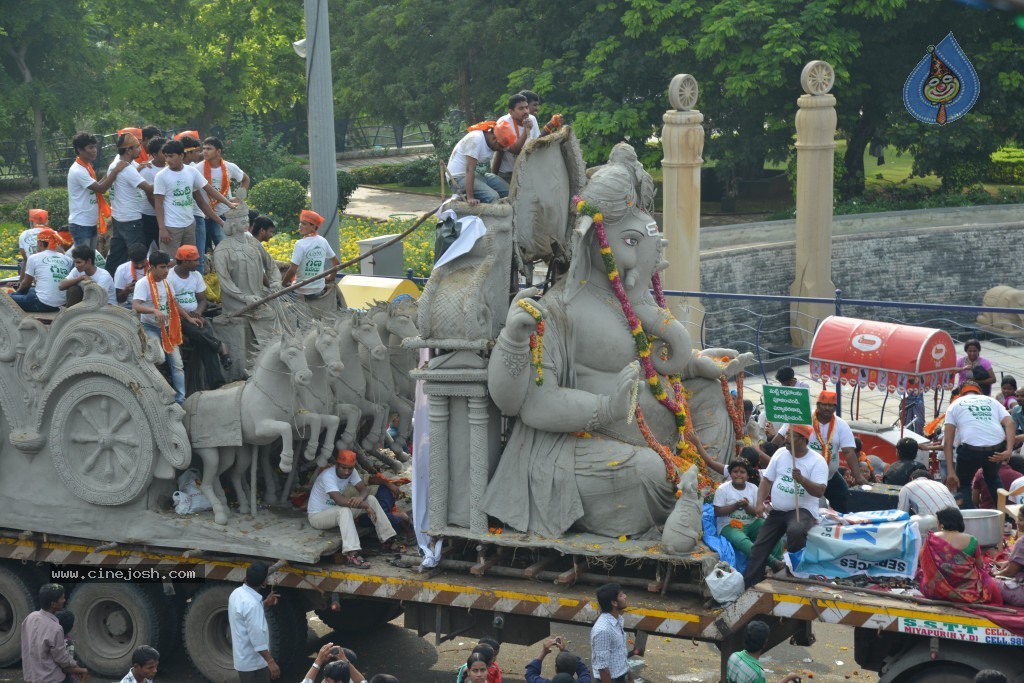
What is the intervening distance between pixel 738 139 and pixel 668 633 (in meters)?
25.3

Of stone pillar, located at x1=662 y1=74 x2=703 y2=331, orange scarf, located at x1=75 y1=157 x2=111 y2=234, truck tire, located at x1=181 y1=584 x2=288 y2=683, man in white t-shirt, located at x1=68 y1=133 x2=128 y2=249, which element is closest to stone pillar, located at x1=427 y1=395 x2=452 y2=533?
truck tire, located at x1=181 y1=584 x2=288 y2=683

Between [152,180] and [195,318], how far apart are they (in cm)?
157

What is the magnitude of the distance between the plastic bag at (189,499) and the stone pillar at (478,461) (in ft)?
6.81

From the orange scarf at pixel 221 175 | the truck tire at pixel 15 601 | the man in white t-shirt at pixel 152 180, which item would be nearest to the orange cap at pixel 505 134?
the man in white t-shirt at pixel 152 180

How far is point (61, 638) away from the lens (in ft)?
29.6

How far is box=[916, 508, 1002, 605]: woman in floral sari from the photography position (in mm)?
7926

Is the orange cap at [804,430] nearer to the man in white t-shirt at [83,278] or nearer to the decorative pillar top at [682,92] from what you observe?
the man in white t-shirt at [83,278]

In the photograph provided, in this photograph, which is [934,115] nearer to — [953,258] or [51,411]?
[953,258]

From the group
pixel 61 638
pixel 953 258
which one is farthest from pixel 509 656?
pixel 953 258

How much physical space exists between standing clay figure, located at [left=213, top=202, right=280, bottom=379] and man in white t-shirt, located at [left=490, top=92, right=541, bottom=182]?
211 cm

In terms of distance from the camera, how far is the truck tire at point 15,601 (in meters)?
10.6

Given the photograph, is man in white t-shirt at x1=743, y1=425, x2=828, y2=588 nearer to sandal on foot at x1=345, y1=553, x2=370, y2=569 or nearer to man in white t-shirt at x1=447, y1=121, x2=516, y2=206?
sandal on foot at x1=345, y1=553, x2=370, y2=569

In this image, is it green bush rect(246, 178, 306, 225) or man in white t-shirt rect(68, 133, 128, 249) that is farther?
green bush rect(246, 178, 306, 225)

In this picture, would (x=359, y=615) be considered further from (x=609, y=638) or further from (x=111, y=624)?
(x=609, y=638)
